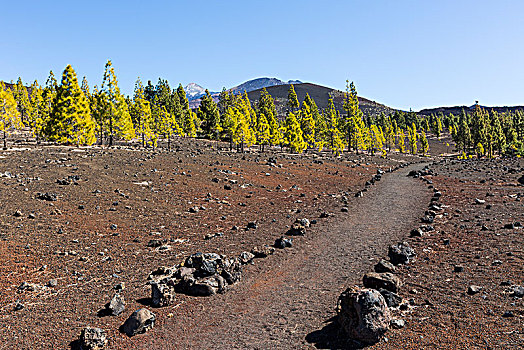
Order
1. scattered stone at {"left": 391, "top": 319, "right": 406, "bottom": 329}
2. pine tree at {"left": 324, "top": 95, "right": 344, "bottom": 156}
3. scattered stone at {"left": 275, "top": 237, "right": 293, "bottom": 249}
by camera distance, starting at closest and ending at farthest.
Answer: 1. scattered stone at {"left": 391, "top": 319, "right": 406, "bottom": 329}
2. scattered stone at {"left": 275, "top": 237, "right": 293, "bottom": 249}
3. pine tree at {"left": 324, "top": 95, "right": 344, "bottom": 156}

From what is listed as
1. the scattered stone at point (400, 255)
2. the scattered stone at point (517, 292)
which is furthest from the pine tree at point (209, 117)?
the scattered stone at point (517, 292)

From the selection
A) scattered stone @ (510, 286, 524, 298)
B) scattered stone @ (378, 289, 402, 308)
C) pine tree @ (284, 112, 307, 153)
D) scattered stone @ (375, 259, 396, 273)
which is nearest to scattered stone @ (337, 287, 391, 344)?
scattered stone @ (378, 289, 402, 308)

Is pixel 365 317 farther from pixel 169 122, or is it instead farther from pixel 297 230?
pixel 169 122

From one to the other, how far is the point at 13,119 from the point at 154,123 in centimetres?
1939

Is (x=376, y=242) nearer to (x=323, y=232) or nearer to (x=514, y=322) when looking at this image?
(x=323, y=232)

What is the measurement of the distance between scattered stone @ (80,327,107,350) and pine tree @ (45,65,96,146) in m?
38.9

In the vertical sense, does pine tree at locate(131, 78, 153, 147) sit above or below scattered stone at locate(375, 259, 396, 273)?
above

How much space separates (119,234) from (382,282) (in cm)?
1106

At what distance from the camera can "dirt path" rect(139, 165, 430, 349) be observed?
297 inches

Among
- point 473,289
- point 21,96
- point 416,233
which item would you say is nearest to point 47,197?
point 416,233

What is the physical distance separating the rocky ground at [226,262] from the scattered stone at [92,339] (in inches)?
2.4

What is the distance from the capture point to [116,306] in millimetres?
8531

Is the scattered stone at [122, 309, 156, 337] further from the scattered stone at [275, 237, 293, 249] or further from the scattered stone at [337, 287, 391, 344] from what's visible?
the scattered stone at [275, 237, 293, 249]

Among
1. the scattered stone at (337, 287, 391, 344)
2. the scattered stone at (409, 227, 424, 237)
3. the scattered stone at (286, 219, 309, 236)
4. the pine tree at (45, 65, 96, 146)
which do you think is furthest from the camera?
the pine tree at (45, 65, 96, 146)
